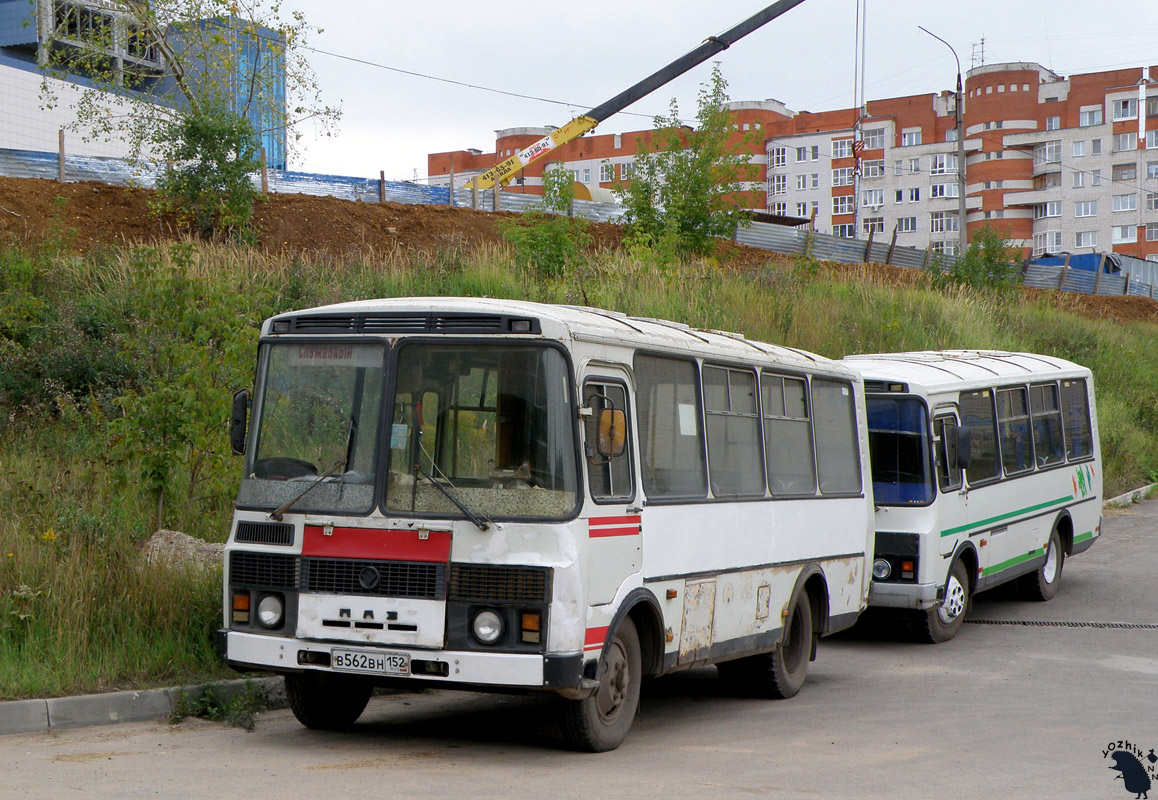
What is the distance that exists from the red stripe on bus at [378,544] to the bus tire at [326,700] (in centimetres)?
99

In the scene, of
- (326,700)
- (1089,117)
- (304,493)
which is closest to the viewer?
(304,493)

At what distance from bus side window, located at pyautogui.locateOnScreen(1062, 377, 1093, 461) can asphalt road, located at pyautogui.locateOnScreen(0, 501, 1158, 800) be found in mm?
5802

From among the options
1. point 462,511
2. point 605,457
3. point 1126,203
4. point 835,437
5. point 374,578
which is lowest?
point 374,578

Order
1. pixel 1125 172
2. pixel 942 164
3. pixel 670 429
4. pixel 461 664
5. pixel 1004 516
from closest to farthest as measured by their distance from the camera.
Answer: pixel 461 664
pixel 670 429
pixel 1004 516
pixel 1125 172
pixel 942 164

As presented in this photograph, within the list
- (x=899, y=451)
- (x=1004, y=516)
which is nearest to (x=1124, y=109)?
(x=1004, y=516)

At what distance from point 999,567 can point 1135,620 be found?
5.00ft

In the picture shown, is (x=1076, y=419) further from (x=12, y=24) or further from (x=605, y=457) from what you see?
(x=12, y=24)

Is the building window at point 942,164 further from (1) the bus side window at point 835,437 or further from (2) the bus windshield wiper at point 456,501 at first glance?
(2) the bus windshield wiper at point 456,501

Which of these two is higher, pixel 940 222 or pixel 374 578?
pixel 940 222

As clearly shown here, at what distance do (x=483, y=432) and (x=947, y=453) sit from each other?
7203 millimetres

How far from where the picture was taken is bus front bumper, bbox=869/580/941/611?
12508 mm

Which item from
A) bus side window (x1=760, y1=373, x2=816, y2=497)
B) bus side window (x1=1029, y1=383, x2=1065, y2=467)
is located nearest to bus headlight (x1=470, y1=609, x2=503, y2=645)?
bus side window (x1=760, y1=373, x2=816, y2=497)

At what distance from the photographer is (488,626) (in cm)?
702

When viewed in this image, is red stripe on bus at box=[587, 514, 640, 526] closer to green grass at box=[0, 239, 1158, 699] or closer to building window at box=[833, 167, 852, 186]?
green grass at box=[0, 239, 1158, 699]
